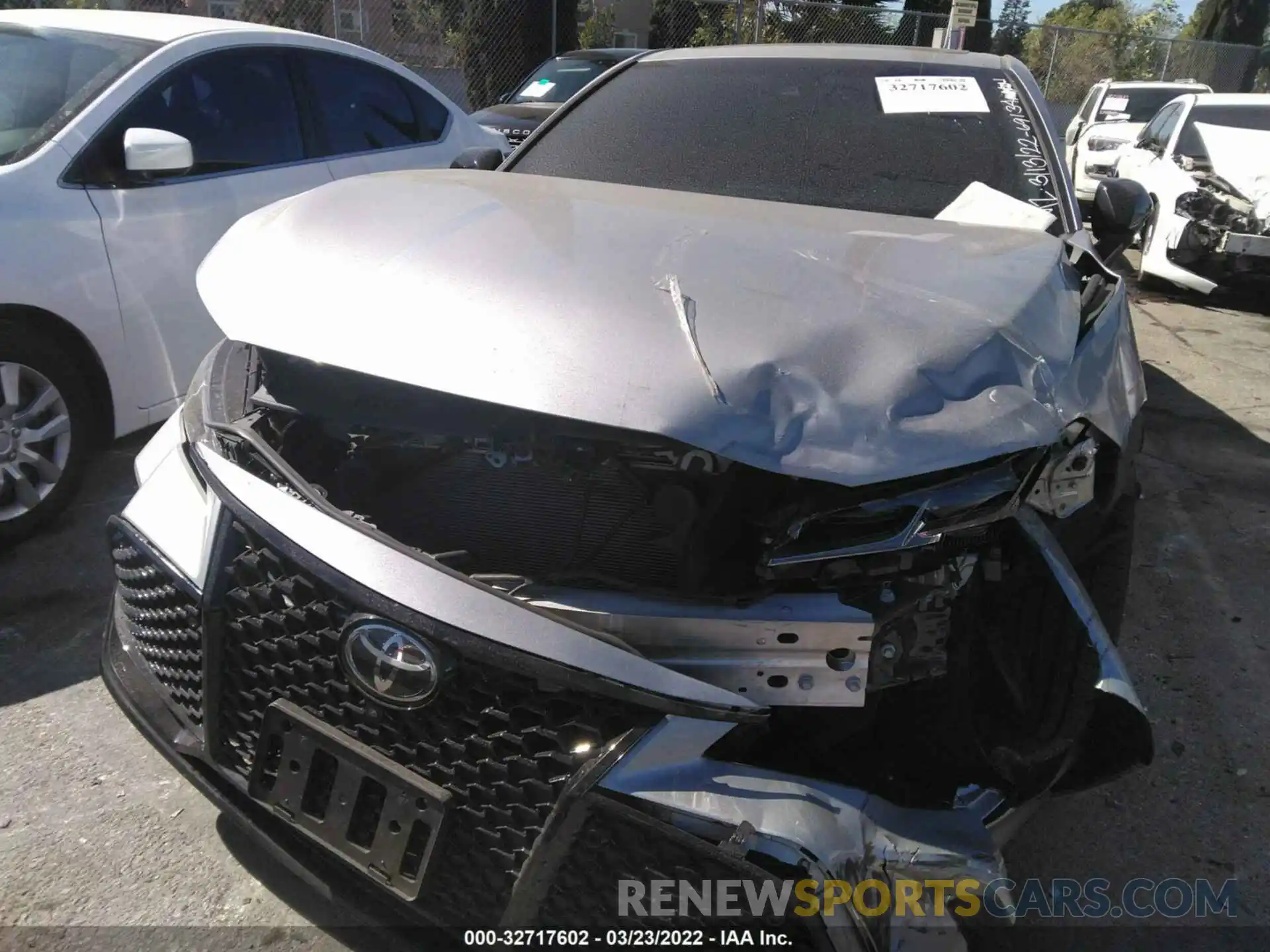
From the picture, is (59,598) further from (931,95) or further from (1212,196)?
(1212,196)

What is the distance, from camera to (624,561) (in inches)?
71.4

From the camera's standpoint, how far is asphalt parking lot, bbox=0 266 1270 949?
2.09 metres

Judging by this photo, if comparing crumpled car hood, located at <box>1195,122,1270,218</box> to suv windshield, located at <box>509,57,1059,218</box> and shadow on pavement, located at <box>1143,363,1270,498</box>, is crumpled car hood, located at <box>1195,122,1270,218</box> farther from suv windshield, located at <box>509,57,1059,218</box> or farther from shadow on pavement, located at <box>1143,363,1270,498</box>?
suv windshield, located at <box>509,57,1059,218</box>

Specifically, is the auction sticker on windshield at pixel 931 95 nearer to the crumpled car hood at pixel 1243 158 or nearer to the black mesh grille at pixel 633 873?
the black mesh grille at pixel 633 873

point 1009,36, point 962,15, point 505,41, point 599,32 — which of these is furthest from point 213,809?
point 1009,36

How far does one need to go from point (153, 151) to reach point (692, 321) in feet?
8.72

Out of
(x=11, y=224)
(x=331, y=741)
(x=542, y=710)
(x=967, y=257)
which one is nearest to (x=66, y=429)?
(x=11, y=224)

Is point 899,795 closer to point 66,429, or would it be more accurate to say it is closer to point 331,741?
point 331,741

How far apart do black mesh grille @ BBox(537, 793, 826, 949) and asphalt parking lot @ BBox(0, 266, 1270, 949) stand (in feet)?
2.66

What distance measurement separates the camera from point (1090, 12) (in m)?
41.9

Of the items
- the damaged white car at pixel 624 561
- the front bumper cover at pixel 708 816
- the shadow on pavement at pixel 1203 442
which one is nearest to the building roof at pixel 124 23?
the damaged white car at pixel 624 561

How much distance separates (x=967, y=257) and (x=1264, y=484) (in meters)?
3.39
